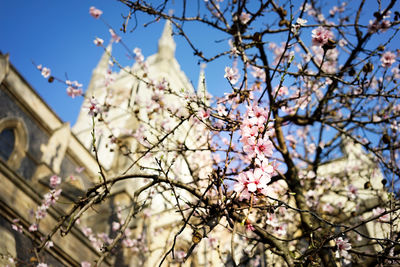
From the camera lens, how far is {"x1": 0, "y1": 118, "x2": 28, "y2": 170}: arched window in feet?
32.3

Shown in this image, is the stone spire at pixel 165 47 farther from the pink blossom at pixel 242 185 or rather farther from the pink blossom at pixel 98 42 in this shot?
the pink blossom at pixel 242 185

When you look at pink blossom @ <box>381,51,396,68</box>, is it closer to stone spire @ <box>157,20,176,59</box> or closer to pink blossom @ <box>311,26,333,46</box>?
pink blossom @ <box>311,26,333,46</box>

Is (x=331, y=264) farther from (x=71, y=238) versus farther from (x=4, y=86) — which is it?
(x=4, y=86)

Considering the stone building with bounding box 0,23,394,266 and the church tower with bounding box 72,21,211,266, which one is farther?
the church tower with bounding box 72,21,211,266

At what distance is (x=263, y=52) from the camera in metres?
5.21

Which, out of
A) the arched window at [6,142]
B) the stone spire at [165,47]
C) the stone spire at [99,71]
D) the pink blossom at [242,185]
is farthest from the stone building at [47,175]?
the stone spire at [99,71]

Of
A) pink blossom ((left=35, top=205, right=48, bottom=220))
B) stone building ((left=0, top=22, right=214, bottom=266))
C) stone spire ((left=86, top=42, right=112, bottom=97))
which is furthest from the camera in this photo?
stone spire ((left=86, top=42, right=112, bottom=97))

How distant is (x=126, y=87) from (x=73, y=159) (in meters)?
19.5

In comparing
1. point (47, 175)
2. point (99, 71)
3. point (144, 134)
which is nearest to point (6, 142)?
point (47, 175)

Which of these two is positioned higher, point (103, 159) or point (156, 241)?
point (103, 159)

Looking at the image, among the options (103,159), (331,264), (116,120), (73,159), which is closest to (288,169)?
(331,264)

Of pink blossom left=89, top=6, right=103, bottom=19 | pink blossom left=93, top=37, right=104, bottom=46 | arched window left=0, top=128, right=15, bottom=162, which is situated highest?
pink blossom left=89, top=6, right=103, bottom=19

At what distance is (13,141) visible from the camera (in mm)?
10227

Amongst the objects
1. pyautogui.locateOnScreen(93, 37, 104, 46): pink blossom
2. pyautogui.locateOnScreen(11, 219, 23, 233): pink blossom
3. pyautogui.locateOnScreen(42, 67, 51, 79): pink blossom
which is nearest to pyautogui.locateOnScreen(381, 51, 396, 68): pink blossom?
pyautogui.locateOnScreen(93, 37, 104, 46): pink blossom
